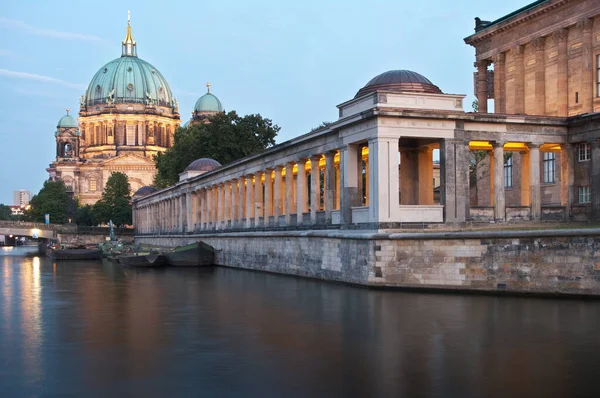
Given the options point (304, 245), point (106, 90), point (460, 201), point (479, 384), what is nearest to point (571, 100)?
point (460, 201)

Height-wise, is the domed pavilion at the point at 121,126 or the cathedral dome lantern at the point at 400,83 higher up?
the domed pavilion at the point at 121,126

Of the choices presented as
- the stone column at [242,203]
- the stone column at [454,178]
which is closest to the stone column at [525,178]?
the stone column at [454,178]

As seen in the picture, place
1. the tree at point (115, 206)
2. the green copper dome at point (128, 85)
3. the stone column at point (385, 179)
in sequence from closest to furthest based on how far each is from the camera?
the stone column at point (385, 179) → the tree at point (115, 206) → the green copper dome at point (128, 85)

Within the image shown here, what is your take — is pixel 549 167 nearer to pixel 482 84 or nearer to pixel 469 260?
pixel 482 84

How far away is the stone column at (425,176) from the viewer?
40.0 meters

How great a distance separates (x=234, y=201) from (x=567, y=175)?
89.2ft

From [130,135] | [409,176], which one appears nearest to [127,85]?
[130,135]

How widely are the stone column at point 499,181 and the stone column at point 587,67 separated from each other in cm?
1086

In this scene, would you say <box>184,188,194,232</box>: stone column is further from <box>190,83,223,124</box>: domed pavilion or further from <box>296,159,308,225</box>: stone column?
<box>190,83,223,124</box>: domed pavilion

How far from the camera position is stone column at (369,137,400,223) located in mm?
33031

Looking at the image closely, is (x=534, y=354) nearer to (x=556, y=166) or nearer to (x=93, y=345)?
(x=93, y=345)

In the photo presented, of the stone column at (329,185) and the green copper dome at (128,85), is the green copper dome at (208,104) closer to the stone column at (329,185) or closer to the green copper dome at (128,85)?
the green copper dome at (128,85)

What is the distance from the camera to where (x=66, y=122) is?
193875mm

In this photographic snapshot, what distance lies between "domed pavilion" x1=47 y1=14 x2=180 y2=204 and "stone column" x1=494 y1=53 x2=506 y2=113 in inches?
5113
